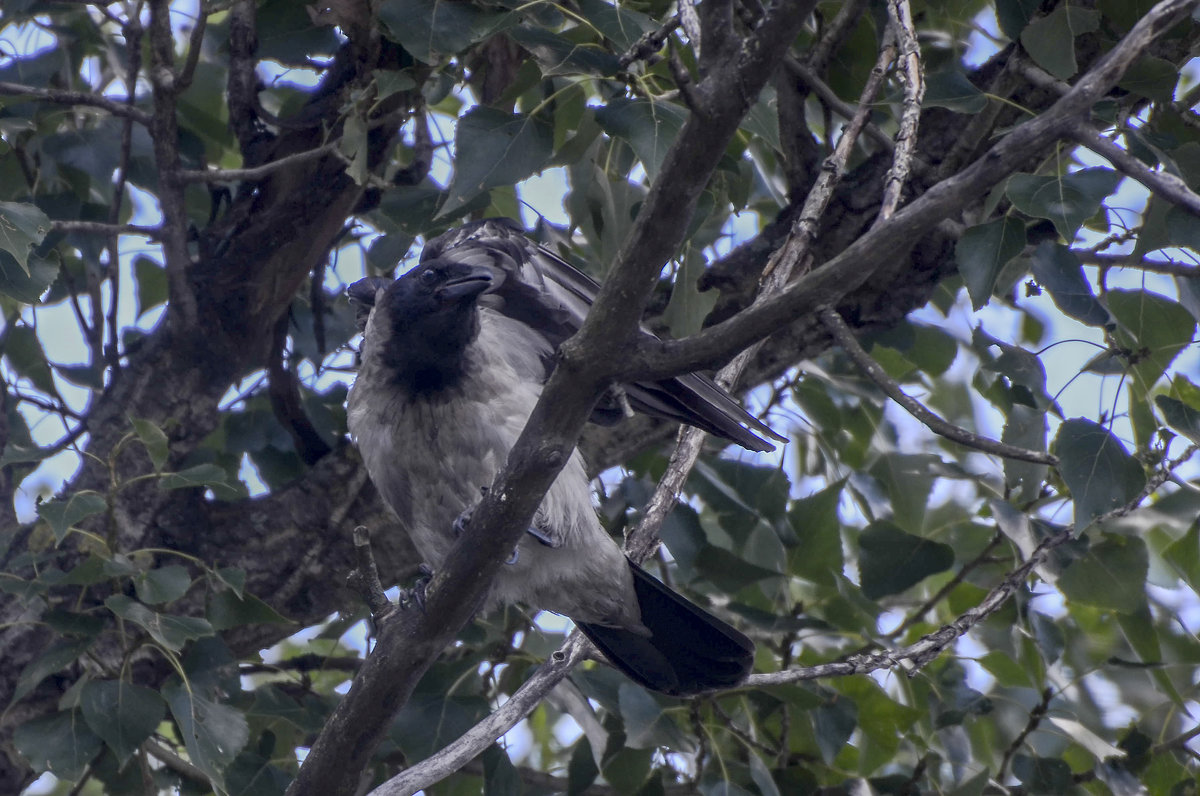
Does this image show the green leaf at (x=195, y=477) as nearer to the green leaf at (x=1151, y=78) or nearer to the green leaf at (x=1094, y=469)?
the green leaf at (x=1094, y=469)

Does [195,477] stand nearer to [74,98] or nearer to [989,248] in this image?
[74,98]

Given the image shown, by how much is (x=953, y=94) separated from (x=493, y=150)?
1049 millimetres

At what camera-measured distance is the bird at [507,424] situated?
3.06 meters

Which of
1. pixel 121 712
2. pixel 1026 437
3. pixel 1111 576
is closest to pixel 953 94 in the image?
pixel 1026 437

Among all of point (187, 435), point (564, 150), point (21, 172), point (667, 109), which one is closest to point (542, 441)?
point (667, 109)

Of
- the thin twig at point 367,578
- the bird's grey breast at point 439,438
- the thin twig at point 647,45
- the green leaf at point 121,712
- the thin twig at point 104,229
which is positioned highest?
the thin twig at point 104,229

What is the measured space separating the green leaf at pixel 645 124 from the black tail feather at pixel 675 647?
1.25 m

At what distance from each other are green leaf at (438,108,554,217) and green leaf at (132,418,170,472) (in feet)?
2.76

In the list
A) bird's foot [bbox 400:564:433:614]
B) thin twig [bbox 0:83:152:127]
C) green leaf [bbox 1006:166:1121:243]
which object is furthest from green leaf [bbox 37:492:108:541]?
green leaf [bbox 1006:166:1121:243]

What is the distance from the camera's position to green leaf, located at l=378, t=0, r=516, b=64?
277 cm

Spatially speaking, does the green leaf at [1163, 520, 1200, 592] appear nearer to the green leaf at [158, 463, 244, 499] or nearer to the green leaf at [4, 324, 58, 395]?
the green leaf at [158, 463, 244, 499]

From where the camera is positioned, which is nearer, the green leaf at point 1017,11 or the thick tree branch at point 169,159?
the green leaf at point 1017,11

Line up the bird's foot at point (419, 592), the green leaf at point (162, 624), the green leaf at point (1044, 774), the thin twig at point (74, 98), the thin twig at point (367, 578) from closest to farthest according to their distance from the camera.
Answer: the thin twig at point (367, 578) < the bird's foot at point (419, 592) < the green leaf at point (162, 624) < the thin twig at point (74, 98) < the green leaf at point (1044, 774)

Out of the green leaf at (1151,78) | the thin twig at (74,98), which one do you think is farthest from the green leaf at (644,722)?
the thin twig at (74,98)
